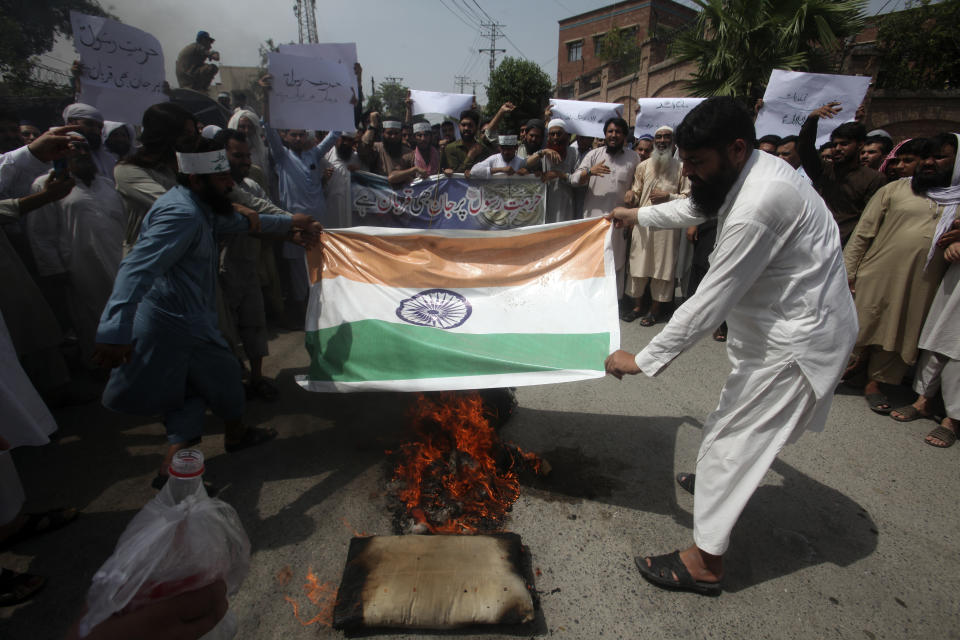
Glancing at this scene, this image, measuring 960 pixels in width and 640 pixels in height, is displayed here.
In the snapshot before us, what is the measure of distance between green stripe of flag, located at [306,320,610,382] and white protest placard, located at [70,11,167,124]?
341 centimetres

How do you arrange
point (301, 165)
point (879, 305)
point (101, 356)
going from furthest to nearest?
point (301, 165)
point (879, 305)
point (101, 356)

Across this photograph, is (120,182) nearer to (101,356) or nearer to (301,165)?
(101,356)

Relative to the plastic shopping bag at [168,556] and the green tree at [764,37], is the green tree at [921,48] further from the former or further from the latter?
the plastic shopping bag at [168,556]

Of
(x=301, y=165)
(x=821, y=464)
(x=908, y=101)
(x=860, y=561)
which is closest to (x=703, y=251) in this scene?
(x=821, y=464)

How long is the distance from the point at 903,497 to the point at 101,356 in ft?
14.8

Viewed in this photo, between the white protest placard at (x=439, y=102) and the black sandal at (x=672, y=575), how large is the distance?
22.4 ft

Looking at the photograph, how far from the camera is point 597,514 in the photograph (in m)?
2.69

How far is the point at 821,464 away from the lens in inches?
125

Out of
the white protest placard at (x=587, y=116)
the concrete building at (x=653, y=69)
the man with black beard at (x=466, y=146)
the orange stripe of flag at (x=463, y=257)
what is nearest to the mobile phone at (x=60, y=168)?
the orange stripe of flag at (x=463, y=257)

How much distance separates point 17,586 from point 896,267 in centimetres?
591

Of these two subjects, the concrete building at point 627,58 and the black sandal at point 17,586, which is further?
the concrete building at point 627,58

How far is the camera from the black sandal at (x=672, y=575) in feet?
7.16

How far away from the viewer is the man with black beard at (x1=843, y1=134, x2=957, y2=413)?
364 cm

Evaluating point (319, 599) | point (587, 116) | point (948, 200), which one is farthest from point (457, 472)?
point (587, 116)
